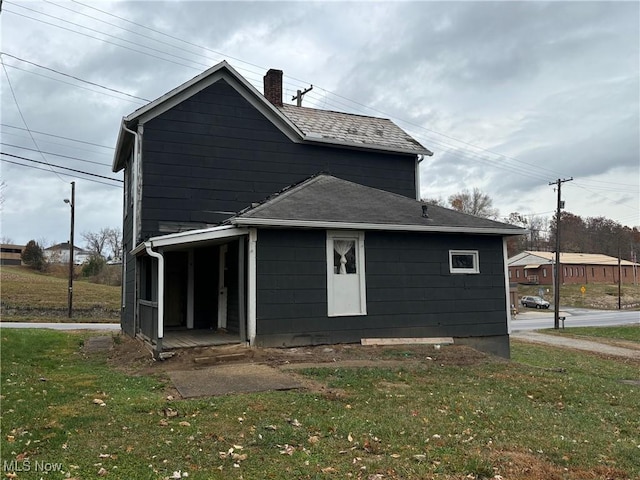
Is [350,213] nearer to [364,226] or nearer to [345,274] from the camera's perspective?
[364,226]

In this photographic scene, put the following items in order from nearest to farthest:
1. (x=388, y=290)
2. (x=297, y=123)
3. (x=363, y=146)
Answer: (x=388, y=290), (x=363, y=146), (x=297, y=123)

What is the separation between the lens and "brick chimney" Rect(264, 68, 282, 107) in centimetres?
1573

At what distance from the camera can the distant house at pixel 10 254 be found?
77.9 meters

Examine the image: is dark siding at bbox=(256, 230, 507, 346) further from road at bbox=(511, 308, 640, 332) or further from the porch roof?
road at bbox=(511, 308, 640, 332)

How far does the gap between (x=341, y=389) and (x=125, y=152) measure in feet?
34.5

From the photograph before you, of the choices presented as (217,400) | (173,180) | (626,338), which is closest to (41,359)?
(173,180)

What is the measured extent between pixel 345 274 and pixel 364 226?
3.71ft

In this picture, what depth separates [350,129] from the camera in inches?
616

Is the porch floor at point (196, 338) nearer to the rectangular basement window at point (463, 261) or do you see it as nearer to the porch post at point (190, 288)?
the porch post at point (190, 288)

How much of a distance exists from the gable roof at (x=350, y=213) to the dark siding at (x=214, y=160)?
0.78 m

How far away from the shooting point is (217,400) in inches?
249

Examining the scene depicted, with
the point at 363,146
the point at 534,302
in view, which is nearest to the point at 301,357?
the point at 363,146

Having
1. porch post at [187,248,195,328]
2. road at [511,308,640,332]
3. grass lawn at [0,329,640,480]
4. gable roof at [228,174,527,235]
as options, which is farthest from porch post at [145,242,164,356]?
road at [511,308,640,332]

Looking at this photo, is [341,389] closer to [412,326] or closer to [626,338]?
[412,326]
